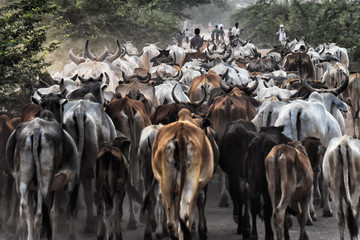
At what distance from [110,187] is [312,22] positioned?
32.1 metres

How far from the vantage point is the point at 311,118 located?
10711 millimetres

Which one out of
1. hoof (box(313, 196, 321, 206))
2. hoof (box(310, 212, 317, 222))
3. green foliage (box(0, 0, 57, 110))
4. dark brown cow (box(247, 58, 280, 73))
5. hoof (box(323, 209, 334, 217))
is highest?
green foliage (box(0, 0, 57, 110))

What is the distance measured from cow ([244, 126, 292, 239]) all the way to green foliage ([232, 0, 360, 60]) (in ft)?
74.7

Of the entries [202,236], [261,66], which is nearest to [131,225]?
[202,236]

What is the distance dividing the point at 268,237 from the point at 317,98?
3.75 m

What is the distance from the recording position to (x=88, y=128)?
9.78 metres

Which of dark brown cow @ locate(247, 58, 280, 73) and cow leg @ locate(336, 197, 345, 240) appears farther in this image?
dark brown cow @ locate(247, 58, 280, 73)

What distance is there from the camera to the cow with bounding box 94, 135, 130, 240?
29.2ft

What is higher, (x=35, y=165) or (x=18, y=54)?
(x=18, y=54)

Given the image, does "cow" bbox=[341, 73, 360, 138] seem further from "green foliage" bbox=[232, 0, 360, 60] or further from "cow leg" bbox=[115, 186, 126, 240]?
"green foliage" bbox=[232, 0, 360, 60]

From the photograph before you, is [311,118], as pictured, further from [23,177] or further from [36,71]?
[36,71]

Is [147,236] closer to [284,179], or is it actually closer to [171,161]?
[171,161]

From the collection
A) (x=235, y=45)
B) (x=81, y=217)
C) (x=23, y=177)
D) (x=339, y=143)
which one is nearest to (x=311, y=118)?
(x=339, y=143)

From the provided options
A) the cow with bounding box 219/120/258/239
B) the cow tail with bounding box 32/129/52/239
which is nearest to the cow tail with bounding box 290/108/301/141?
the cow with bounding box 219/120/258/239
